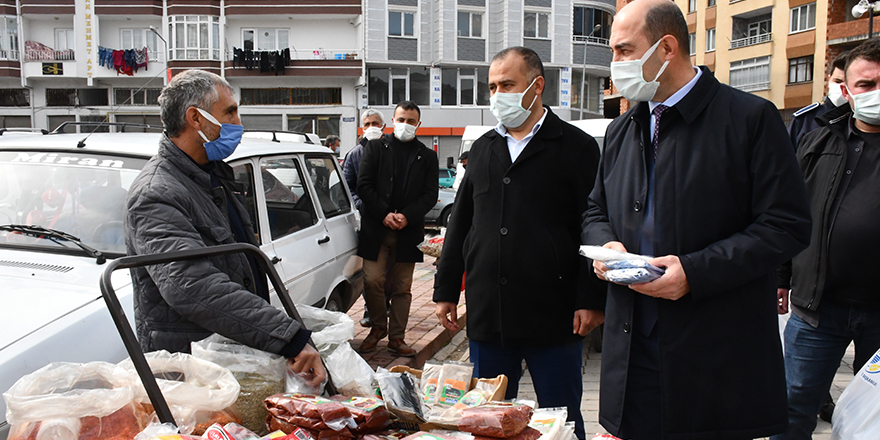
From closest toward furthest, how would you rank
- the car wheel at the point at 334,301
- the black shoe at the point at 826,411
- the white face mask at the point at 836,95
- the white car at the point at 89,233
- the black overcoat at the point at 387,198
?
1. the white car at the point at 89,233
2. the white face mask at the point at 836,95
3. the black shoe at the point at 826,411
4. the car wheel at the point at 334,301
5. the black overcoat at the point at 387,198

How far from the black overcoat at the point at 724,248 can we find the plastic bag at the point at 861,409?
385 mm

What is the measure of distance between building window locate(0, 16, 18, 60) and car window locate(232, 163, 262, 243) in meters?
38.6

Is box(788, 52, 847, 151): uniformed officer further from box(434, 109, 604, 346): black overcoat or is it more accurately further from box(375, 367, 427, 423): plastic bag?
box(375, 367, 427, 423): plastic bag

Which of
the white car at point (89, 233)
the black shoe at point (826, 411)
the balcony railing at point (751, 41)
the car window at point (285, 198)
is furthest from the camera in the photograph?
the balcony railing at point (751, 41)

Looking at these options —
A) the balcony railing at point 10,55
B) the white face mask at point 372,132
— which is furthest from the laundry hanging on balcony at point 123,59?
the white face mask at point 372,132

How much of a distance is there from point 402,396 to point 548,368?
3.87 feet

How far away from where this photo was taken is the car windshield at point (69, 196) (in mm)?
3295

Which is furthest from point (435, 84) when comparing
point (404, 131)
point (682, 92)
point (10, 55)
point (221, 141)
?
point (682, 92)

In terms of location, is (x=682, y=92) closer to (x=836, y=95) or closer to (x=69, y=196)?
(x=836, y=95)

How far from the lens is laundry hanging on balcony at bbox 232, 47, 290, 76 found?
3375 cm

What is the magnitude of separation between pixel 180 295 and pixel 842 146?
2994mm

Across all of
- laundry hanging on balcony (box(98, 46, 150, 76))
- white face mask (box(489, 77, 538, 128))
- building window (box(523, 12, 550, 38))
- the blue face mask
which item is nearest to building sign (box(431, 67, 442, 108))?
building window (box(523, 12, 550, 38))

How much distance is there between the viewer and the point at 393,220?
5195mm

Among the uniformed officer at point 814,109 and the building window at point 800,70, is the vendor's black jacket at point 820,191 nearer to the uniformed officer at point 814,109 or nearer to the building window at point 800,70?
the uniformed officer at point 814,109
